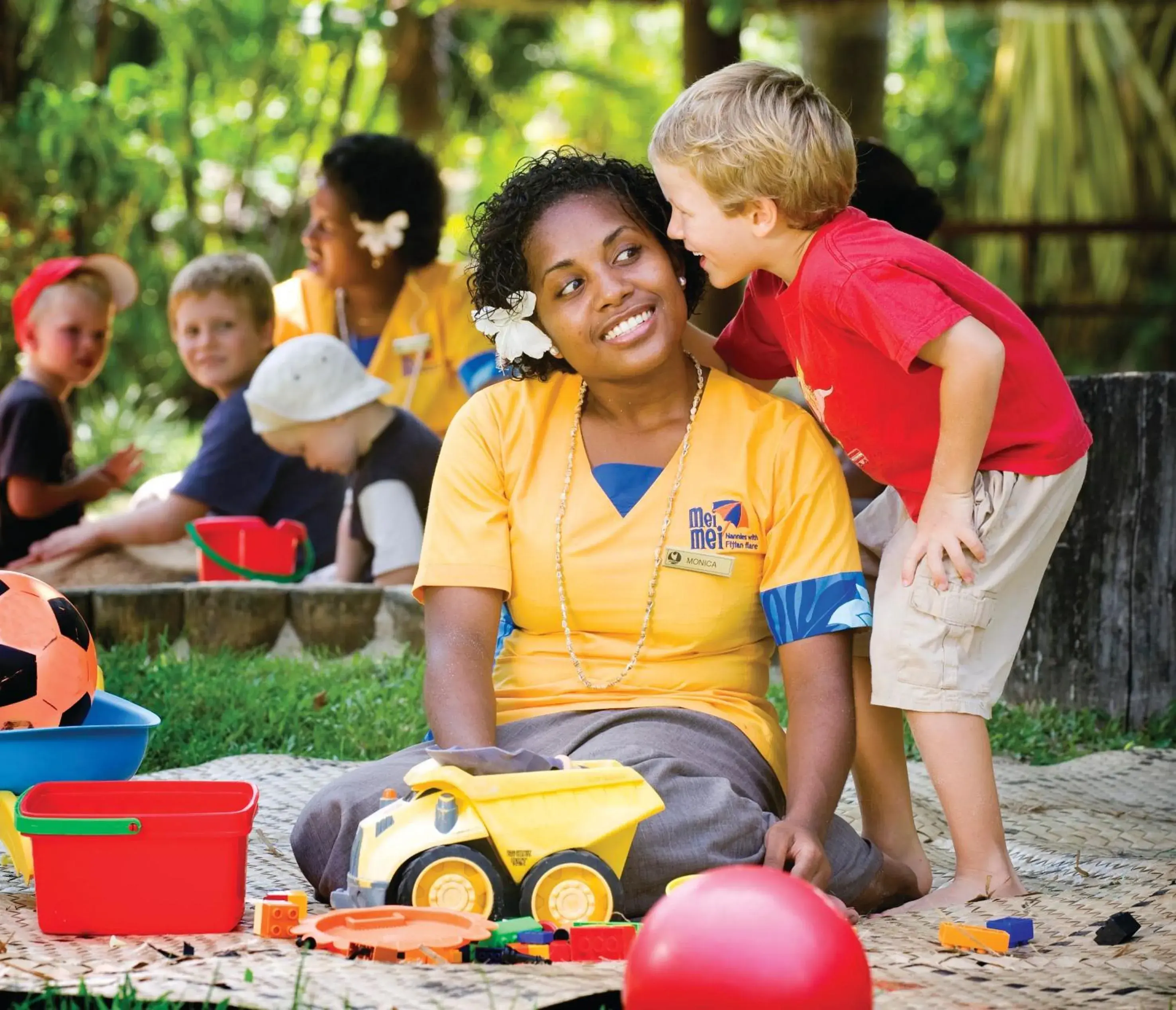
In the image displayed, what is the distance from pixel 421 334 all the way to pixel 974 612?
3.54m

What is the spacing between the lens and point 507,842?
2381mm

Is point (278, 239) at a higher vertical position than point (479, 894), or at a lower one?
higher

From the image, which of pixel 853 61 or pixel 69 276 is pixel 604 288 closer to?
pixel 69 276

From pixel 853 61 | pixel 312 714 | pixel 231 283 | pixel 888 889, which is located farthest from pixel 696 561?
pixel 853 61

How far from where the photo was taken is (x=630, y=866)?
2.59 m

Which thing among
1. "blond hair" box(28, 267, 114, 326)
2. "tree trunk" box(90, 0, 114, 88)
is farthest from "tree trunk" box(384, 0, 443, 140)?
"blond hair" box(28, 267, 114, 326)

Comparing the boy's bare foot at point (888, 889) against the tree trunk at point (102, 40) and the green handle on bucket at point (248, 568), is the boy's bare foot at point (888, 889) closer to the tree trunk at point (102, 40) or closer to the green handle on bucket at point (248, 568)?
the green handle on bucket at point (248, 568)


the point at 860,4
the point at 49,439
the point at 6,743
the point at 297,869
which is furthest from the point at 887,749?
the point at 860,4

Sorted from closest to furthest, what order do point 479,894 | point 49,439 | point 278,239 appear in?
1. point 479,894
2. point 49,439
3. point 278,239

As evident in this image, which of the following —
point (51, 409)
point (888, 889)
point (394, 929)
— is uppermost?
point (51, 409)

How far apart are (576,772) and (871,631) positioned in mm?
810

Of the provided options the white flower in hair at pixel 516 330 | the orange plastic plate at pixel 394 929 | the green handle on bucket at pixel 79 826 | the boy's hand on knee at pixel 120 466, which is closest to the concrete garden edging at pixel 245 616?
the boy's hand on knee at pixel 120 466

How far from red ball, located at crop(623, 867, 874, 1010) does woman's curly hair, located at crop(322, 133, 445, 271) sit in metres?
4.55

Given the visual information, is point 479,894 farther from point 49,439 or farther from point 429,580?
point 49,439
